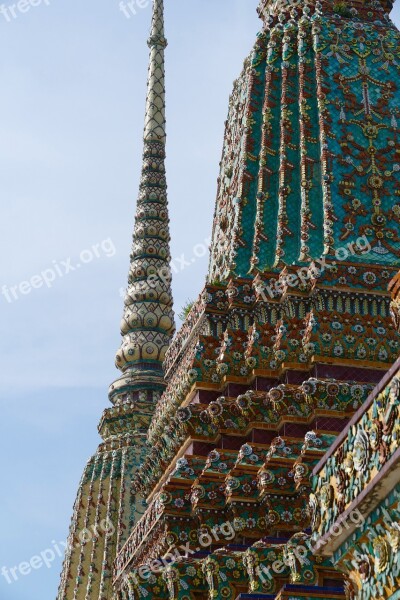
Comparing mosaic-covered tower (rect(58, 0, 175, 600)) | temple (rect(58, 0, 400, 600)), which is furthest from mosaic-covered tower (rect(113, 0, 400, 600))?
mosaic-covered tower (rect(58, 0, 175, 600))

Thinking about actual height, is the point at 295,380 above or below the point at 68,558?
below

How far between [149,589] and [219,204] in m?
5.49

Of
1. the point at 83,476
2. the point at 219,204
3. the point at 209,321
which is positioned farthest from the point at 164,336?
the point at 209,321

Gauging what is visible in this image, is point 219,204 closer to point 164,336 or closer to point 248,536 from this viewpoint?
point 248,536

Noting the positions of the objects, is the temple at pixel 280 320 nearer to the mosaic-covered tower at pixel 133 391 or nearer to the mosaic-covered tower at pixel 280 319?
the mosaic-covered tower at pixel 280 319

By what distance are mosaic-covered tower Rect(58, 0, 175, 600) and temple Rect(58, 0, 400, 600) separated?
8191 mm

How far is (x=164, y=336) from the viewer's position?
26.0m

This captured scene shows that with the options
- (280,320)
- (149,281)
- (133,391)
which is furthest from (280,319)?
(149,281)

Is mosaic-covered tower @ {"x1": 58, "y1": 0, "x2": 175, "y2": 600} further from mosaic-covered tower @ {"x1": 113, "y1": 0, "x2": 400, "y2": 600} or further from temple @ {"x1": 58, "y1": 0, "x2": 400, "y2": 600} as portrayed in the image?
mosaic-covered tower @ {"x1": 113, "y1": 0, "x2": 400, "y2": 600}

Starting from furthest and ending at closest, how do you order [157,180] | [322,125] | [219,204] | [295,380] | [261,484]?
1. [157,180]
2. [219,204]
3. [322,125]
4. [295,380]
5. [261,484]

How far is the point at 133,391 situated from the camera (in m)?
25.2

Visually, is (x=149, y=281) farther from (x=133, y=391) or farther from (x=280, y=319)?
(x=280, y=319)

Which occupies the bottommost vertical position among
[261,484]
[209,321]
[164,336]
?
[261,484]

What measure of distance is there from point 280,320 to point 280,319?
0.09 metres
